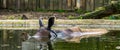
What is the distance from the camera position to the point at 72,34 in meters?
9.71

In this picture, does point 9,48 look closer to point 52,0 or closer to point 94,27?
point 94,27

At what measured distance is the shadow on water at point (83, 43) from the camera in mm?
6851

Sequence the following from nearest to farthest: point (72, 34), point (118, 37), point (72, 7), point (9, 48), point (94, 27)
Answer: point (9, 48) → point (118, 37) → point (72, 34) → point (94, 27) → point (72, 7)

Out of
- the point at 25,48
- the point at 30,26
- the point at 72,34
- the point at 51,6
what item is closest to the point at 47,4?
the point at 51,6

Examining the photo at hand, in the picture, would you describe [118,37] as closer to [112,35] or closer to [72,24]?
[112,35]

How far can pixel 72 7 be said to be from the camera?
18.2 metres

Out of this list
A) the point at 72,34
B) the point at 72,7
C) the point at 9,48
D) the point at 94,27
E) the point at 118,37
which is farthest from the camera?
the point at 72,7

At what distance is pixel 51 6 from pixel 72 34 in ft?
28.6

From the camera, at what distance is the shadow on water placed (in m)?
6.85

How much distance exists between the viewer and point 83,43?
7.61 metres

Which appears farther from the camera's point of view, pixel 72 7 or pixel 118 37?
pixel 72 7

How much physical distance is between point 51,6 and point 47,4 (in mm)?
176

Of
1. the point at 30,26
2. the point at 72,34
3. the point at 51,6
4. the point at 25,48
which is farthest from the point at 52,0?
the point at 25,48

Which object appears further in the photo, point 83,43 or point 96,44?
point 83,43
